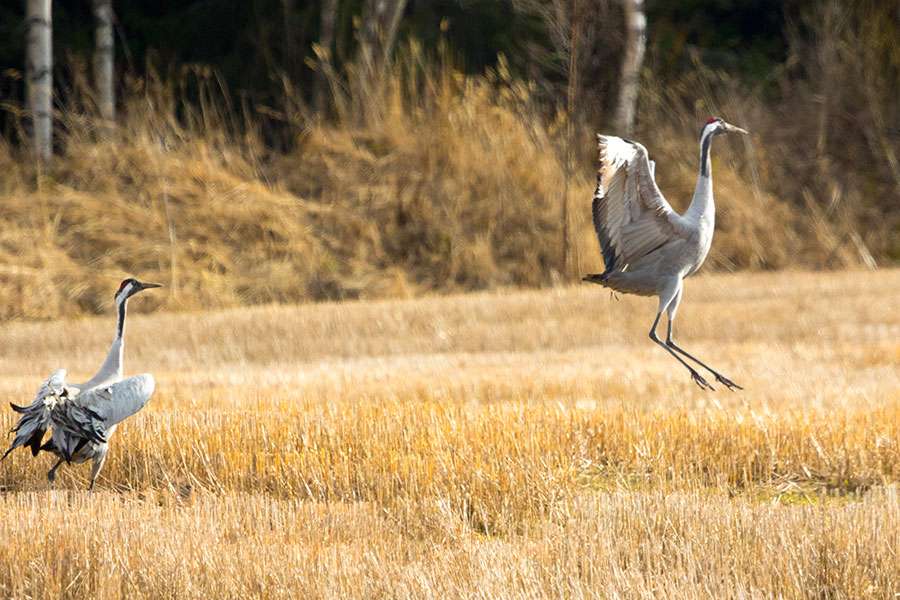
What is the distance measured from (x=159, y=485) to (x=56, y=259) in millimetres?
8580

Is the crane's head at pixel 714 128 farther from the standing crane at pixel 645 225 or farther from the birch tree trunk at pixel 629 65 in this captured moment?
the birch tree trunk at pixel 629 65

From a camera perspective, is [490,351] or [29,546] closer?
[29,546]

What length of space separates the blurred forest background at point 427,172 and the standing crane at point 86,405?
26.7 ft

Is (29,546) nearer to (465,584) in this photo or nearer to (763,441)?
(465,584)

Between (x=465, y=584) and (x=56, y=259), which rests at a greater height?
(x=56, y=259)

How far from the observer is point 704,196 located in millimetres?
3961

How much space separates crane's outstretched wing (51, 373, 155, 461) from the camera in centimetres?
448

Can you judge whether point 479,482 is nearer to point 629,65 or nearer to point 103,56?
point 629,65

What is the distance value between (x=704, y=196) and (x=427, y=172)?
Result: 433 inches

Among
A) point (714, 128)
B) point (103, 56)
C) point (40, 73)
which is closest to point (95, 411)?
point (714, 128)

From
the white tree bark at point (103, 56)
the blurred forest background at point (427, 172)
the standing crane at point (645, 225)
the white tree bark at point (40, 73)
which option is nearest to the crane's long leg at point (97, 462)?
the standing crane at point (645, 225)

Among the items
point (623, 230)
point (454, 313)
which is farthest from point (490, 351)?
point (623, 230)

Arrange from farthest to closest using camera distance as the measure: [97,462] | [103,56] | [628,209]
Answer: [103,56], [97,462], [628,209]

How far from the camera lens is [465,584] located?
145 inches
